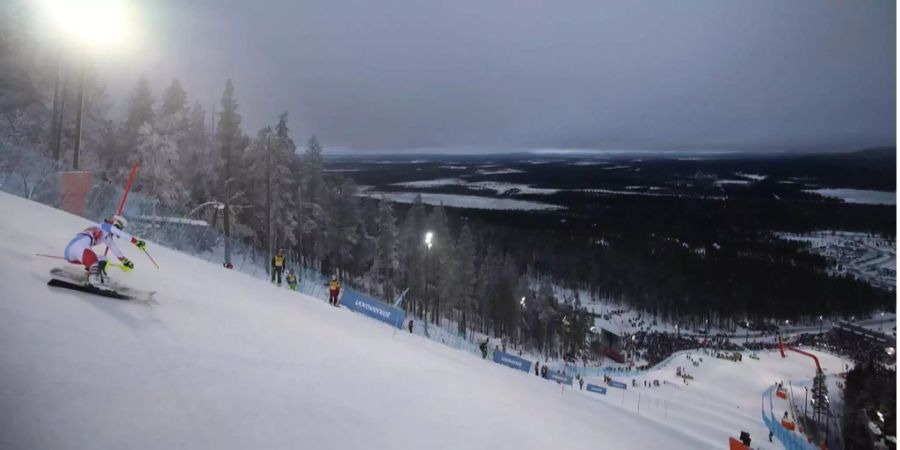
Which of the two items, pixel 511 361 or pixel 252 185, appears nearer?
pixel 511 361

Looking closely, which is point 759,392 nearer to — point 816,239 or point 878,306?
point 878,306

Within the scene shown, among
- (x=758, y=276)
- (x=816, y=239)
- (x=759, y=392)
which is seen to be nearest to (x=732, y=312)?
(x=758, y=276)

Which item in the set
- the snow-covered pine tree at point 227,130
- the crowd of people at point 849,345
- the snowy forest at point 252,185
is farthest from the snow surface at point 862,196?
the snow-covered pine tree at point 227,130

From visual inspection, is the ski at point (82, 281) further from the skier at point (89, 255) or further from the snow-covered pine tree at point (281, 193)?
the snow-covered pine tree at point (281, 193)

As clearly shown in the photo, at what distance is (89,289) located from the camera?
17.5 feet

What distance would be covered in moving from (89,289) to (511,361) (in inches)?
711

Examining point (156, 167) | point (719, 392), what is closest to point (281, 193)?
point (156, 167)

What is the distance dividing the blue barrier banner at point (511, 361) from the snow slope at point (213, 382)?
12.5 metres

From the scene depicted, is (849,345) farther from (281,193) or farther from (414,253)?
(281,193)

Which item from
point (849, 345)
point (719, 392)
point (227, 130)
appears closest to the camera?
point (227, 130)

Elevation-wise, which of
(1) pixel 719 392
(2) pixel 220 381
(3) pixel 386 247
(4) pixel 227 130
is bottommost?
(1) pixel 719 392

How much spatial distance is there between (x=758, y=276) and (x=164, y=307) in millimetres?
149287

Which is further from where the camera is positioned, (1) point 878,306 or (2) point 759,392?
(1) point 878,306

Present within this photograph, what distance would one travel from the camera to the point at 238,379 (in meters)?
4.48
